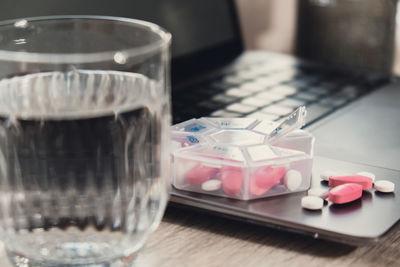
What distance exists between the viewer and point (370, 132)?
23.7 inches

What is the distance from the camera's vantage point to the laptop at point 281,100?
16.0 inches

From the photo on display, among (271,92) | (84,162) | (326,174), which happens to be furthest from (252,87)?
(84,162)

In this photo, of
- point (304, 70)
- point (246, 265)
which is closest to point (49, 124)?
point (246, 265)

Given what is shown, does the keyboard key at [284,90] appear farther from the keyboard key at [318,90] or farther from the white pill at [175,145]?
the white pill at [175,145]

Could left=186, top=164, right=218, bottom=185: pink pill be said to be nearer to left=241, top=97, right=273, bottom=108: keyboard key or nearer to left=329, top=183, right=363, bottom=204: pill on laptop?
left=329, top=183, right=363, bottom=204: pill on laptop

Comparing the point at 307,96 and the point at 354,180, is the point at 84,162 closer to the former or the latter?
the point at 354,180

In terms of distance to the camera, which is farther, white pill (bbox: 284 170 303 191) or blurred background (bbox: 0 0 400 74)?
blurred background (bbox: 0 0 400 74)

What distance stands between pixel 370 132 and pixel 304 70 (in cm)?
26

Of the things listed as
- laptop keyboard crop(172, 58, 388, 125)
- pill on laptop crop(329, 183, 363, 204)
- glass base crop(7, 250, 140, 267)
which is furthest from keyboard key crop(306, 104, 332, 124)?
glass base crop(7, 250, 140, 267)

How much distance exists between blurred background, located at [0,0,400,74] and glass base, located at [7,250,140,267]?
2.31 ft

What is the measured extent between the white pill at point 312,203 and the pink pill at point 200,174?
6cm

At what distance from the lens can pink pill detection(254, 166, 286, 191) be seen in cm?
42

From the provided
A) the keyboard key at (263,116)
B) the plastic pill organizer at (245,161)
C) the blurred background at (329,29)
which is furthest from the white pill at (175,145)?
the blurred background at (329,29)

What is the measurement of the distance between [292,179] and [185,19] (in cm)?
46
